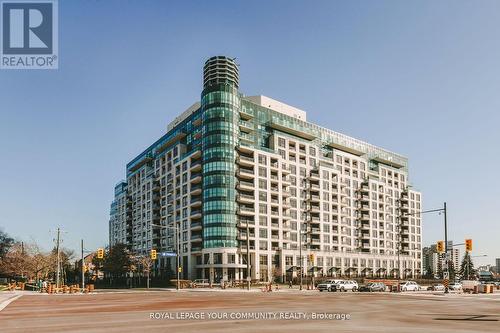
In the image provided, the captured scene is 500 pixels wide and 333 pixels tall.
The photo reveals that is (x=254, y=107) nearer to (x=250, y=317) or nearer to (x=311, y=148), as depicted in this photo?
(x=311, y=148)

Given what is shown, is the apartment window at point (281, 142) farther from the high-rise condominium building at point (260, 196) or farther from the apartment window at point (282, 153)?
the apartment window at point (282, 153)

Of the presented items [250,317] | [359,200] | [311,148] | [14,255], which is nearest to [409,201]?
[359,200]

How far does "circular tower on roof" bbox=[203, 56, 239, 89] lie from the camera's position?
112 meters

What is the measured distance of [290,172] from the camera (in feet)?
397

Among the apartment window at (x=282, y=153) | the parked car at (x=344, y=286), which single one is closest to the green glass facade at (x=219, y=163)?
the apartment window at (x=282, y=153)

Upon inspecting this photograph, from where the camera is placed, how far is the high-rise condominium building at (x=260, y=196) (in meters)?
106

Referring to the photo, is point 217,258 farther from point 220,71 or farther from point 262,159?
point 220,71

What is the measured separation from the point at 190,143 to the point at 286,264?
3701cm

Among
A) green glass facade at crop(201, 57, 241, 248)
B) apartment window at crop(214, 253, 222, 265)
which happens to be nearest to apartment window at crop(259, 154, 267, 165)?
green glass facade at crop(201, 57, 241, 248)

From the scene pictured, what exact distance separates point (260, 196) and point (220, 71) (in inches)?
1172

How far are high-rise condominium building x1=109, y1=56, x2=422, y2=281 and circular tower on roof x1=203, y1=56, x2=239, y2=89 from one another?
267mm

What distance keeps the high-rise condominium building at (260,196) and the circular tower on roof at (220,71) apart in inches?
10.5

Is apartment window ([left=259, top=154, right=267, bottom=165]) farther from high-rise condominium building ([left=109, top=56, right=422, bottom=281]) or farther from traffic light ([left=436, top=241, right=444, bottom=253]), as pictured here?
traffic light ([left=436, top=241, right=444, bottom=253])

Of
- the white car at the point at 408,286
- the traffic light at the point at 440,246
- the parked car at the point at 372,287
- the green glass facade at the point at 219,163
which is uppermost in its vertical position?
the green glass facade at the point at 219,163
